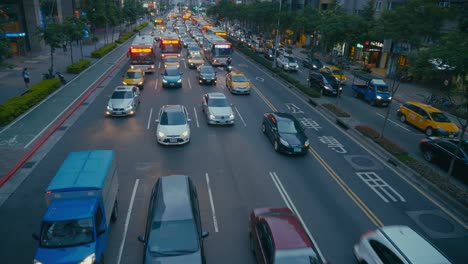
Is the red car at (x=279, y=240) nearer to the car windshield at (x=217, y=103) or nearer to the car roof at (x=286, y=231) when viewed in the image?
the car roof at (x=286, y=231)

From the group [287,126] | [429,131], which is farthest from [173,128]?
[429,131]

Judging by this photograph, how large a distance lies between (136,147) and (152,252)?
10.4 meters

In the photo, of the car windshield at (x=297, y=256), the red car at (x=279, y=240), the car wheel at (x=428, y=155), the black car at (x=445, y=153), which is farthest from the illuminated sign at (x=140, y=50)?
the car windshield at (x=297, y=256)

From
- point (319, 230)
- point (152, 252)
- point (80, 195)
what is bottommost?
point (319, 230)

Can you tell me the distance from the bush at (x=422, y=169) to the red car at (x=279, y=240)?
8.76 metres

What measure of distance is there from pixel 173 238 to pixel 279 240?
3104 millimetres

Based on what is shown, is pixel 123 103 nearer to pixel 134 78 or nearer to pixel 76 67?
pixel 134 78

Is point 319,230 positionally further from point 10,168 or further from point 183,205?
point 10,168

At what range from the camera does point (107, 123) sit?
892 inches

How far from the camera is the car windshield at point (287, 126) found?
19312 mm

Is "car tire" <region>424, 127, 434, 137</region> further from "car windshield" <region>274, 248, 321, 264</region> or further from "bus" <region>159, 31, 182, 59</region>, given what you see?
"bus" <region>159, 31, 182, 59</region>

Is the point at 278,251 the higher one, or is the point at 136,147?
the point at 278,251

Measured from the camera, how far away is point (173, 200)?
11.3m

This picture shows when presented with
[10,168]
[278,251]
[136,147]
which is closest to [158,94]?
[136,147]
